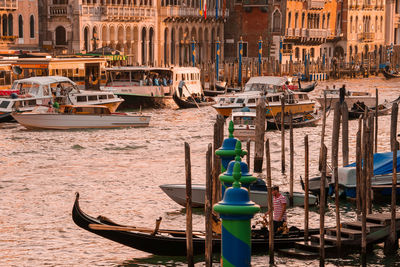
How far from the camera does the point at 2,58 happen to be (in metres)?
38.3

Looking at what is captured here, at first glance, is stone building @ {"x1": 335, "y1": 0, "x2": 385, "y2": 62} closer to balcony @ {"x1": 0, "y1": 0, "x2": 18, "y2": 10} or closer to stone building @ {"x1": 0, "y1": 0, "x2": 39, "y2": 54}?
stone building @ {"x1": 0, "y1": 0, "x2": 39, "y2": 54}

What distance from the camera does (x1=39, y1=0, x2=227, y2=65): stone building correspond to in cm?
4941

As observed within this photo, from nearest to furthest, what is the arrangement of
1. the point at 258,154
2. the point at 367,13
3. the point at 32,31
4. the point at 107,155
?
the point at 258,154 → the point at 107,155 → the point at 32,31 → the point at 367,13

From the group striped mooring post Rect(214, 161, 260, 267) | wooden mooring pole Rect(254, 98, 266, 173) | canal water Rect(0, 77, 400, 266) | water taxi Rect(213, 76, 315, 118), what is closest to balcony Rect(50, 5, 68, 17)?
canal water Rect(0, 77, 400, 266)

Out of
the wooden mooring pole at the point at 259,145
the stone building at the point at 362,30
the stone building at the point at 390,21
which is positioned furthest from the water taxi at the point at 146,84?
the stone building at the point at 390,21

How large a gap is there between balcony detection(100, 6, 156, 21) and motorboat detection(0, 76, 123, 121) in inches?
633

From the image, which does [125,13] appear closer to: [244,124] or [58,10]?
[58,10]

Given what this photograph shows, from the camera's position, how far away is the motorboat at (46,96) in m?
33.5

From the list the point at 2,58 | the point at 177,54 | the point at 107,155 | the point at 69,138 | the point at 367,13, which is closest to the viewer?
the point at 107,155

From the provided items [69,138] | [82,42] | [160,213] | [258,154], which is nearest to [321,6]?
[82,42]

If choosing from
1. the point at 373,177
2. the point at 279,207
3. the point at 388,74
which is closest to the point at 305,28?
the point at 388,74

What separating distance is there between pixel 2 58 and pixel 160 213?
69.9 ft

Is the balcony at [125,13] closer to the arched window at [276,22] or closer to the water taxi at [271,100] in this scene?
the arched window at [276,22]

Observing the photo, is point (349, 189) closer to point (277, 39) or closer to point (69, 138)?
point (69, 138)
